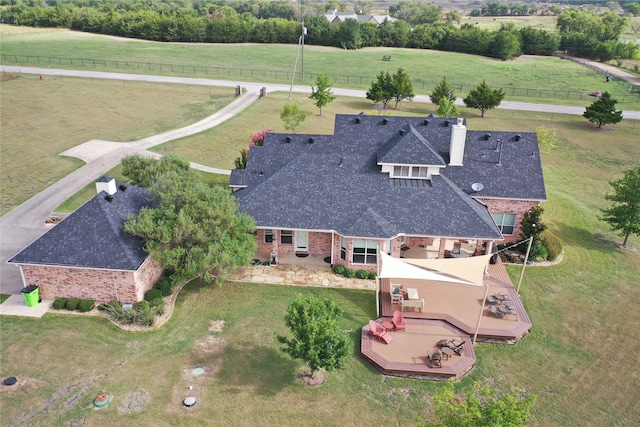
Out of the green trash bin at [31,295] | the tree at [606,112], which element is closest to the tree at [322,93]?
the tree at [606,112]

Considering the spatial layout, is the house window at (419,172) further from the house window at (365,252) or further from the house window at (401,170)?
the house window at (365,252)

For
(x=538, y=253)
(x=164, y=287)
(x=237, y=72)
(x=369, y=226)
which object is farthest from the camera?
(x=237, y=72)

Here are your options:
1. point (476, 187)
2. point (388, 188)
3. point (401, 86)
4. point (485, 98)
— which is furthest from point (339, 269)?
point (485, 98)

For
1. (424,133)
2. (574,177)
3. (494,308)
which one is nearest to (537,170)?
(424,133)

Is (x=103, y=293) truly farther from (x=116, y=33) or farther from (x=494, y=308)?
(x=116, y=33)

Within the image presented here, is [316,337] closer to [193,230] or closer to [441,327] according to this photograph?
[441,327]

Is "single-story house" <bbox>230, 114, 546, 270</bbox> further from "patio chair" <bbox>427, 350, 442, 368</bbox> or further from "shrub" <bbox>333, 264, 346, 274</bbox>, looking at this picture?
"patio chair" <bbox>427, 350, 442, 368</bbox>

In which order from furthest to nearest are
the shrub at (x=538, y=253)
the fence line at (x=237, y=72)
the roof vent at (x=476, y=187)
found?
the fence line at (x=237, y=72) < the roof vent at (x=476, y=187) < the shrub at (x=538, y=253)
